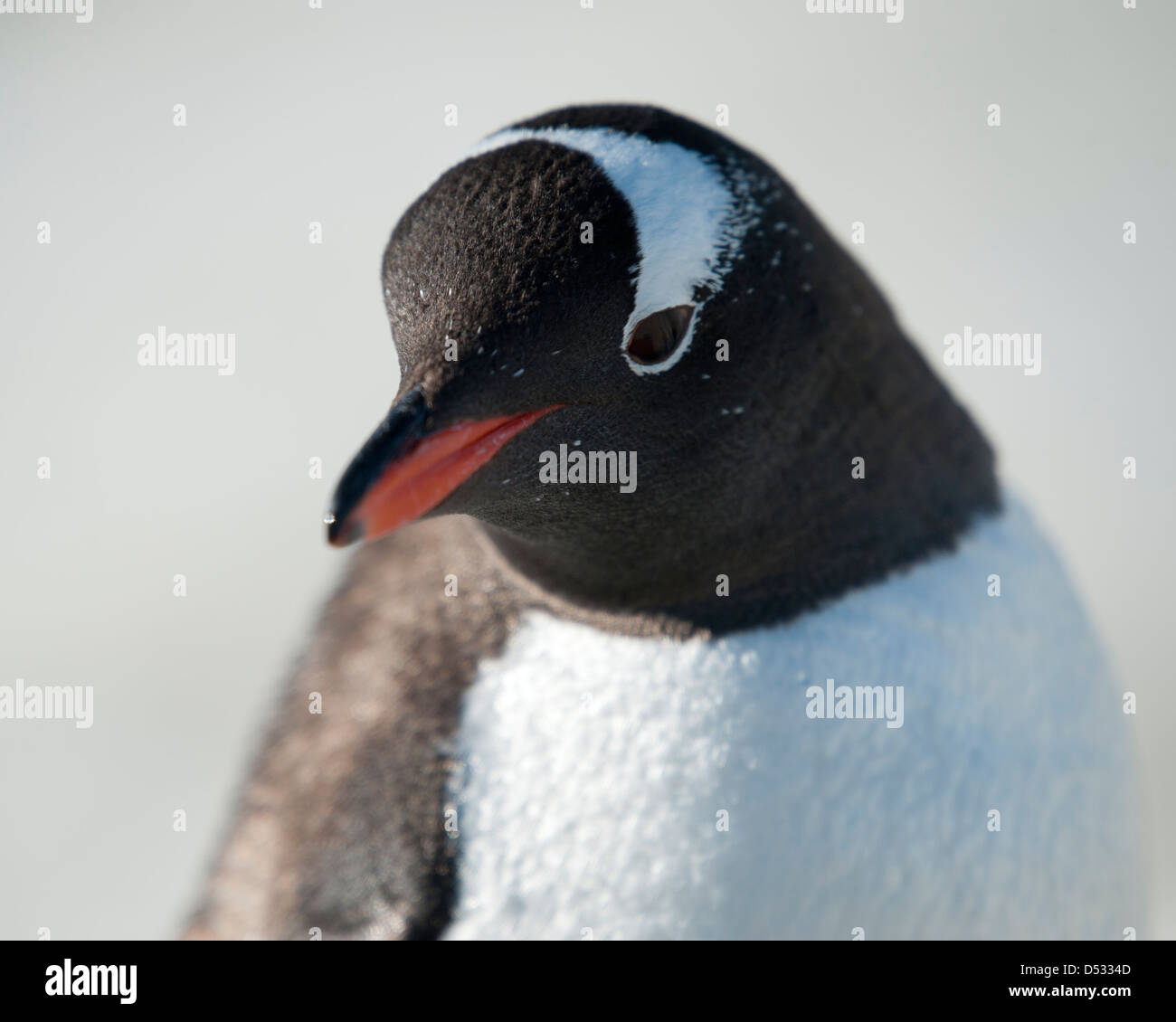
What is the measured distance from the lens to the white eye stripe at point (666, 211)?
116cm

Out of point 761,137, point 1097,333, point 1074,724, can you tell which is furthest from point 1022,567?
point 761,137

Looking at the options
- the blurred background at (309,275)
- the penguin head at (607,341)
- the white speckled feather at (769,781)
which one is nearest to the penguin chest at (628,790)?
the white speckled feather at (769,781)

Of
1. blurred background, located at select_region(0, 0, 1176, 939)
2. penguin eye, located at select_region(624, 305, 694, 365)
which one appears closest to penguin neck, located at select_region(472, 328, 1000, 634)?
penguin eye, located at select_region(624, 305, 694, 365)

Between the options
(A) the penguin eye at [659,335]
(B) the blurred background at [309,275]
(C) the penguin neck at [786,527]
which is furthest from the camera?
(B) the blurred background at [309,275]

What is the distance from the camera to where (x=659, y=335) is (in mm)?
1198

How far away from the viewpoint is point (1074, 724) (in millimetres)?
1544

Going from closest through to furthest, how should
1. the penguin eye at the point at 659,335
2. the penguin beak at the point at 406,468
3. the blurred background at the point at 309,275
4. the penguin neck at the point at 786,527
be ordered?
the penguin beak at the point at 406,468, the penguin eye at the point at 659,335, the penguin neck at the point at 786,527, the blurred background at the point at 309,275

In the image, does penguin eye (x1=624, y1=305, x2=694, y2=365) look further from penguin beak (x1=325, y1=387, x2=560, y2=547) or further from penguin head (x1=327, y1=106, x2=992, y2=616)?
penguin beak (x1=325, y1=387, x2=560, y2=547)

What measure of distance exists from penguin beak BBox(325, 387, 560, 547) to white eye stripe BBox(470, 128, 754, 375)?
6.2 inches

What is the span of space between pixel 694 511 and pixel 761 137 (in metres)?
3.25

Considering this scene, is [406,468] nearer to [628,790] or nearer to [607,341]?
[607,341]

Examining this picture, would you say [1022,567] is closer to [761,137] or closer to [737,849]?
[737,849]

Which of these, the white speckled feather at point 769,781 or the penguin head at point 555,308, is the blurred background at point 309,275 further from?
the penguin head at point 555,308

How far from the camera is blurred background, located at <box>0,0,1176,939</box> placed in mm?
3271
